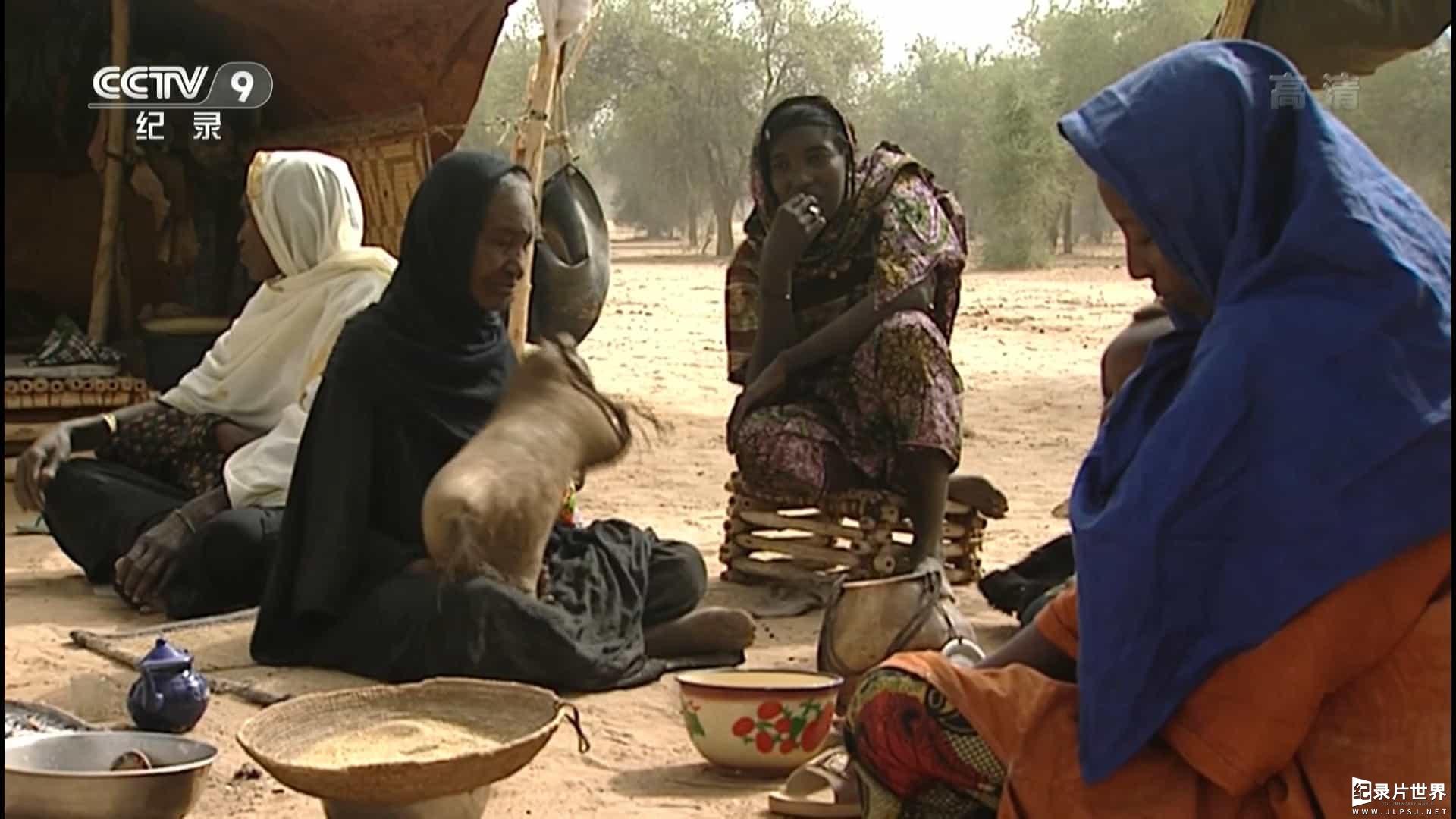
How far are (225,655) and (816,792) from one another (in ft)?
6.99

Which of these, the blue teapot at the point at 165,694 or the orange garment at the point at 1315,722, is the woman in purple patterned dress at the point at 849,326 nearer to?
the blue teapot at the point at 165,694

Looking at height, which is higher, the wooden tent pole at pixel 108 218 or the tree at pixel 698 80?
the tree at pixel 698 80

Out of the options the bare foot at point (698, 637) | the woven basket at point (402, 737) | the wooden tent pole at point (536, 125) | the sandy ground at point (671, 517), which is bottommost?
the sandy ground at point (671, 517)

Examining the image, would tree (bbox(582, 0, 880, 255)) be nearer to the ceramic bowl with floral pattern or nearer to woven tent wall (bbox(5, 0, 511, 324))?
woven tent wall (bbox(5, 0, 511, 324))

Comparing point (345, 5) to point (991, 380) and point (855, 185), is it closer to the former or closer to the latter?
point (855, 185)

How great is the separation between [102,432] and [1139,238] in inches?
161

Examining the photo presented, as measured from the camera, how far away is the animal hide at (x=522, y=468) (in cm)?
400

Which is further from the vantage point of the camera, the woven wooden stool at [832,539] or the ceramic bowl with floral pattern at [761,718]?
the woven wooden stool at [832,539]

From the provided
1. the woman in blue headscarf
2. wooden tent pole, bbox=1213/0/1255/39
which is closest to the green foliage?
wooden tent pole, bbox=1213/0/1255/39

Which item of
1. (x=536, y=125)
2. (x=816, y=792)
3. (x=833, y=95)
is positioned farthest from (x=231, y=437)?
(x=833, y=95)

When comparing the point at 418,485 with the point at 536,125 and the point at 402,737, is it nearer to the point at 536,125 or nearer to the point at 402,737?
the point at 402,737

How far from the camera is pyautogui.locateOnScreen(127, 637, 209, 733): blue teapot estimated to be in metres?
3.70

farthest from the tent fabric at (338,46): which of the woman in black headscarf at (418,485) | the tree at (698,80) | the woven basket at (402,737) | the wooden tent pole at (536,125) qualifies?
the tree at (698,80)

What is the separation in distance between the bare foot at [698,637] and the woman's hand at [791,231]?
3.95ft
